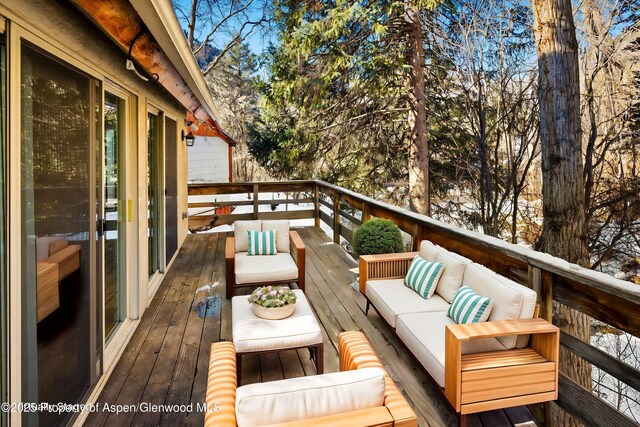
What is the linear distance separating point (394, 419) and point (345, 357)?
0.68m

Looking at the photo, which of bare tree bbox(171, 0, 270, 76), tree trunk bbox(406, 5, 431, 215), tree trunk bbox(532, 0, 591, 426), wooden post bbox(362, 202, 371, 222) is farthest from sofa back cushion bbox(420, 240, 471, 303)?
bare tree bbox(171, 0, 270, 76)

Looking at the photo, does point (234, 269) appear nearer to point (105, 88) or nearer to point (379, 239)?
point (379, 239)

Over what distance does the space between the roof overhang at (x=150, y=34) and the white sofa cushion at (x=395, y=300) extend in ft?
7.64

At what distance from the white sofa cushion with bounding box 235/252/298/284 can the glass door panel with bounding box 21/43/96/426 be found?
1692 millimetres

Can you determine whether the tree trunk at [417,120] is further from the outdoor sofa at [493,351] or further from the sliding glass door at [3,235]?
the sliding glass door at [3,235]

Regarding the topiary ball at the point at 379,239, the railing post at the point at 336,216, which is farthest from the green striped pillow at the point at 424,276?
the railing post at the point at 336,216

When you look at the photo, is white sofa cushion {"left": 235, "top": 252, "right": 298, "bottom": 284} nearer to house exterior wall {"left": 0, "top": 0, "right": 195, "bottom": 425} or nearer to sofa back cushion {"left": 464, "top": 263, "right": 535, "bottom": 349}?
house exterior wall {"left": 0, "top": 0, "right": 195, "bottom": 425}

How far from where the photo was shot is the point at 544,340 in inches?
82.6

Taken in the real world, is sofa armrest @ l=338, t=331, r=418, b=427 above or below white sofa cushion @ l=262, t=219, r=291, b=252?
below

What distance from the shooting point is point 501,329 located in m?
2.01

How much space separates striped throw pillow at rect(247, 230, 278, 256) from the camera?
439cm

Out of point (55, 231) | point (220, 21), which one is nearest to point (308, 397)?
point (55, 231)

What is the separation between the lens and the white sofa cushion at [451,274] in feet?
9.27

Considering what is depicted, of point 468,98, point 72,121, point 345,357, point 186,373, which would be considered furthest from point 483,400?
point 468,98
